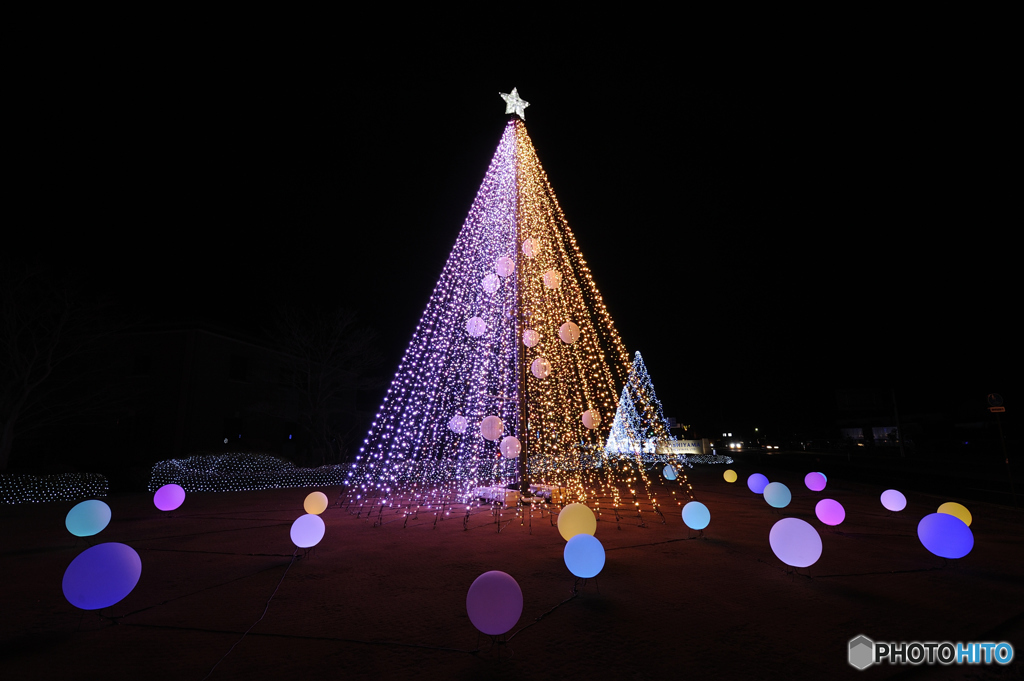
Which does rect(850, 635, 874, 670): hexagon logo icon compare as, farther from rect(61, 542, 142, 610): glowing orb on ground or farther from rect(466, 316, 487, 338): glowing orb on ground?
rect(466, 316, 487, 338): glowing orb on ground

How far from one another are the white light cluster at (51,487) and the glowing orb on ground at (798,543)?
1624cm

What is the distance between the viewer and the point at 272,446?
22656mm

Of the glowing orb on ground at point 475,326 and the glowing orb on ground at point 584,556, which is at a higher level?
the glowing orb on ground at point 475,326

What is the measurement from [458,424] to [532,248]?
15.6 feet

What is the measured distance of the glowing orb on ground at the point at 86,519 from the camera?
7328mm

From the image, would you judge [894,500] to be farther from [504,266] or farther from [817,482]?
[504,266]

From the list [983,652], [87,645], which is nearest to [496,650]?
[87,645]

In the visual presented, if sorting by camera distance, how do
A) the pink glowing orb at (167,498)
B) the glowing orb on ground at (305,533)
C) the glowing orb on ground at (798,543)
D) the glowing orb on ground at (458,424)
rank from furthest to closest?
1. the glowing orb on ground at (458,424)
2. the pink glowing orb at (167,498)
3. the glowing orb on ground at (305,533)
4. the glowing orb on ground at (798,543)

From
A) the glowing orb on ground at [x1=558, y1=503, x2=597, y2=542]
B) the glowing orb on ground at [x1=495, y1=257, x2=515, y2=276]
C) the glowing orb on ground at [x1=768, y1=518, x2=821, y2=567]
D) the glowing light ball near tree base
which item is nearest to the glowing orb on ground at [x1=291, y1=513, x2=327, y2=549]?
the glowing orb on ground at [x1=558, y1=503, x2=597, y2=542]

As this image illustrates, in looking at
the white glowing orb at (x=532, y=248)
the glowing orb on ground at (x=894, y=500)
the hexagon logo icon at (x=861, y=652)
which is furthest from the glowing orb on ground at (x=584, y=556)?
the glowing orb on ground at (x=894, y=500)

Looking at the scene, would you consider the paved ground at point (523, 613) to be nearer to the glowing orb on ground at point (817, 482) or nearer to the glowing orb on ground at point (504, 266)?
the glowing orb on ground at point (817, 482)

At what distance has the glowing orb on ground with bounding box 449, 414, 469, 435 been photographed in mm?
11633

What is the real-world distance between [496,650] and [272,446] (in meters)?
22.0

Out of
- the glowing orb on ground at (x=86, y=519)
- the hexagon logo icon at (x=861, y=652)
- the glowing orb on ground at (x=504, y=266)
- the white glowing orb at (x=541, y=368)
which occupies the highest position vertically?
the glowing orb on ground at (x=504, y=266)
